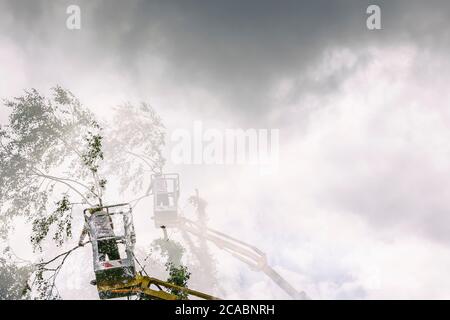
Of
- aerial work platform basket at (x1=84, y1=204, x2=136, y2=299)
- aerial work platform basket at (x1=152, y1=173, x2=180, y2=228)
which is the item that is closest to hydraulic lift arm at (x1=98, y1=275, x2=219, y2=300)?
aerial work platform basket at (x1=84, y1=204, x2=136, y2=299)

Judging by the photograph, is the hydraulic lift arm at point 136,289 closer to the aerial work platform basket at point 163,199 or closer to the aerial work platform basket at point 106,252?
the aerial work platform basket at point 106,252

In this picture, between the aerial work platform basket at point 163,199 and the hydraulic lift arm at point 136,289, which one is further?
the aerial work platform basket at point 163,199

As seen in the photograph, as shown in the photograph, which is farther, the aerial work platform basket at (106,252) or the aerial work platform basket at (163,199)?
the aerial work platform basket at (163,199)

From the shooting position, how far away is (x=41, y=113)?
1923 centimetres

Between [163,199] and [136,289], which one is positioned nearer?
[136,289]

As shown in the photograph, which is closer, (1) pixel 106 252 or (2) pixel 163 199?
(1) pixel 106 252

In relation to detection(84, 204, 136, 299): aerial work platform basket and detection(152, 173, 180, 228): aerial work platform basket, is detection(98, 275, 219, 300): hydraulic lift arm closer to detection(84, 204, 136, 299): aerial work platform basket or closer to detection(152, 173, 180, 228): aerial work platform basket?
detection(84, 204, 136, 299): aerial work platform basket

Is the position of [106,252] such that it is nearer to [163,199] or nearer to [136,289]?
[136,289]

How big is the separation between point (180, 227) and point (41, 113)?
33.2 feet

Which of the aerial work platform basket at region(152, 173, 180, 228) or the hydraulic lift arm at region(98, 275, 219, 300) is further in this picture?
the aerial work platform basket at region(152, 173, 180, 228)

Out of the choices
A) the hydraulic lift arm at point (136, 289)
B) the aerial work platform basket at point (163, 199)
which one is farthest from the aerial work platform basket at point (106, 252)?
the aerial work platform basket at point (163, 199)

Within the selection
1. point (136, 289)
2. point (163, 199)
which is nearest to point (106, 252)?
point (136, 289)
